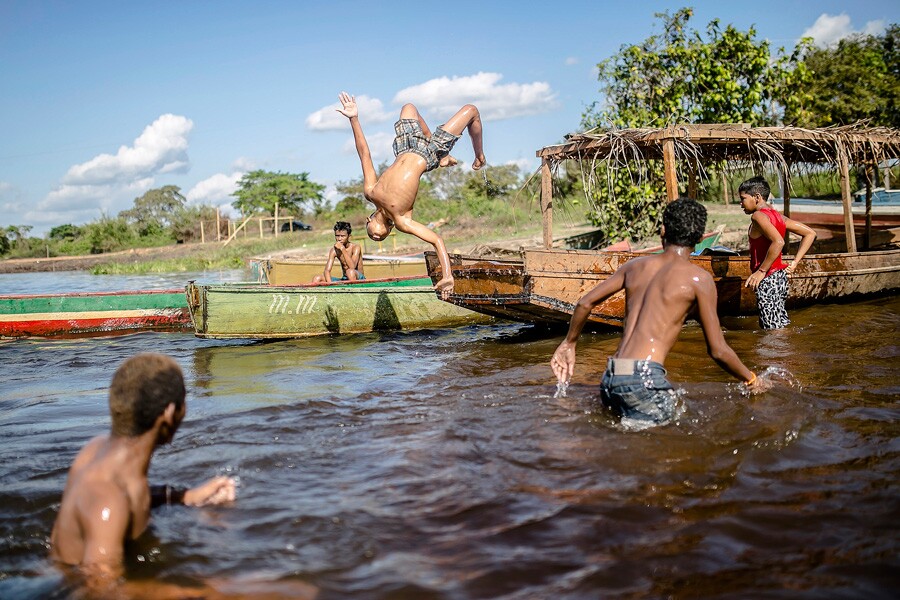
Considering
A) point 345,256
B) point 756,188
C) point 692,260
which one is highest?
point 756,188

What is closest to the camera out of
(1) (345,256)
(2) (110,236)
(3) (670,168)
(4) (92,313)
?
(3) (670,168)

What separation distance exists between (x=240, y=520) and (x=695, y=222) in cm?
309

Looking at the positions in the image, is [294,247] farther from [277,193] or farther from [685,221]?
[685,221]

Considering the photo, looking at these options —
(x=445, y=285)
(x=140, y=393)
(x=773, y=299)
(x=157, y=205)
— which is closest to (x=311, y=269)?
(x=445, y=285)

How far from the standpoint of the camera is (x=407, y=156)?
283 inches

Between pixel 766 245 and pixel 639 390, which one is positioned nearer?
pixel 639 390

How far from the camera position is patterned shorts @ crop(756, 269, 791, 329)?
316 inches

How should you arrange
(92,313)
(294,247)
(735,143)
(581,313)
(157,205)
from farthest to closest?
(157,205)
(294,247)
(92,313)
(735,143)
(581,313)

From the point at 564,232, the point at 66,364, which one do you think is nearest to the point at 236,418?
the point at 66,364

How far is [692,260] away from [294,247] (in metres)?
24.3

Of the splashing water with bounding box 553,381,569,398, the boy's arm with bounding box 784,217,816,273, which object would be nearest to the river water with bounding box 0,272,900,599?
the splashing water with bounding box 553,381,569,398

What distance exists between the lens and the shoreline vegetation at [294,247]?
22.5 m

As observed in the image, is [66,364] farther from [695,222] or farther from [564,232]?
[564,232]

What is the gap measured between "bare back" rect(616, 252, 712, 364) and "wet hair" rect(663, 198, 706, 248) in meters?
0.13
